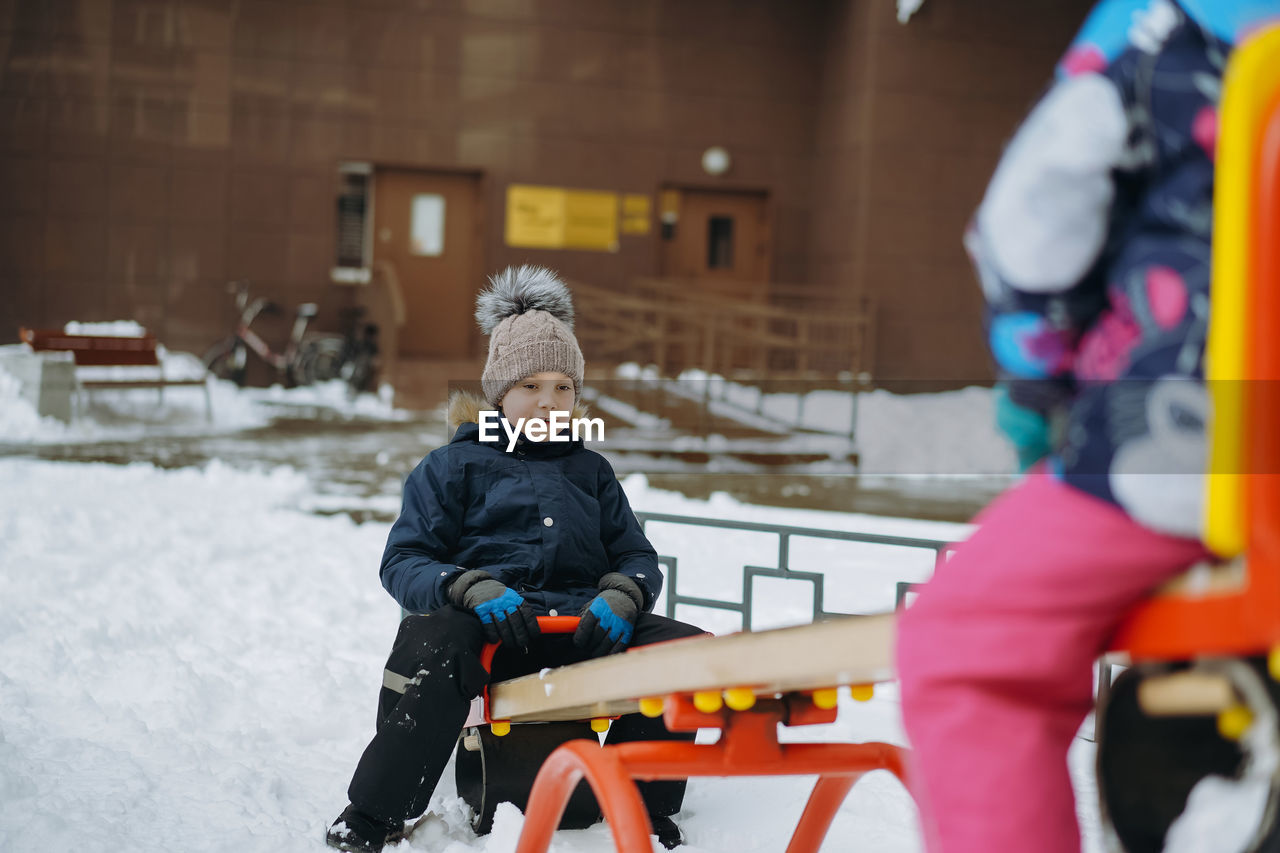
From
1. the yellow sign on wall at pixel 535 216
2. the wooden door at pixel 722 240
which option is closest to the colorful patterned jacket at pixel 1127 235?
the yellow sign on wall at pixel 535 216

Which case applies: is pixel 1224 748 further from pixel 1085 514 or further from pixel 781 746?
pixel 781 746

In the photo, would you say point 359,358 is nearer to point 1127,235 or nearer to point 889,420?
point 889,420

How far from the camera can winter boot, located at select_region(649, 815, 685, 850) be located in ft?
8.63

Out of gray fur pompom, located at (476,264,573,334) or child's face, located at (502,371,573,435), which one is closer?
child's face, located at (502,371,573,435)

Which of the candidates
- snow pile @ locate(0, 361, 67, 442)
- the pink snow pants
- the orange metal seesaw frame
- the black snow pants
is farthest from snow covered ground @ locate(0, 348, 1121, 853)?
snow pile @ locate(0, 361, 67, 442)

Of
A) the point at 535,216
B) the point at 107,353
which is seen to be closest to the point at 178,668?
the point at 107,353

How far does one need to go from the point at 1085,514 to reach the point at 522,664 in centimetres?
173

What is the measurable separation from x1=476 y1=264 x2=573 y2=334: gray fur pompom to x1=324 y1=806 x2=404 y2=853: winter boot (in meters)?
1.16

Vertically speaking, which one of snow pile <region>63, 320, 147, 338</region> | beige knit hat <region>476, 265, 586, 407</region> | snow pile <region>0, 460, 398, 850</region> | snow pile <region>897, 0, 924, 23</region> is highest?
snow pile <region>897, 0, 924, 23</region>

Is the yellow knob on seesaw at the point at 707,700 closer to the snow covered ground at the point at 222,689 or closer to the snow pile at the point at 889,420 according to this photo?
the snow covered ground at the point at 222,689

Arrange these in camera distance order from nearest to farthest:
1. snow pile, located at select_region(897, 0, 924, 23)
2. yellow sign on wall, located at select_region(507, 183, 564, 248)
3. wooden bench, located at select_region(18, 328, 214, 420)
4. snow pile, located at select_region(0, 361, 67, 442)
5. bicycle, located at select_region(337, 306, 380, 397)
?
snow pile, located at select_region(0, 361, 67, 442), wooden bench, located at select_region(18, 328, 214, 420), snow pile, located at select_region(897, 0, 924, 23), bicycle, located at select_region(337, 306, 380, 397), yellow sign on wall, located at select_region(507, 183, 564, 248)

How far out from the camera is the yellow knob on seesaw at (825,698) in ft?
6.10

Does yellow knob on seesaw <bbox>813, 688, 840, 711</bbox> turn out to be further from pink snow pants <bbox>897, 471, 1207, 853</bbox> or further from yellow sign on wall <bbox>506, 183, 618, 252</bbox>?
yellow sign on wall <bbox>506, 183, 618, 252</bbox>

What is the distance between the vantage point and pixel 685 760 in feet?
5.99
